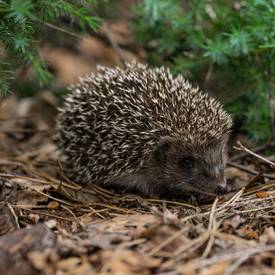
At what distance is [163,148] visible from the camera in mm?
5824

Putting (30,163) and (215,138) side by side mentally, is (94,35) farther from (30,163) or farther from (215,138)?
(215,138)

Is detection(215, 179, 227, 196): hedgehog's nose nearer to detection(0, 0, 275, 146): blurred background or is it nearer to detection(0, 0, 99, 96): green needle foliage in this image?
detection(0, 0, 275, 146): blurred background

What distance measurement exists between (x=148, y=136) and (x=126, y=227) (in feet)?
4.93

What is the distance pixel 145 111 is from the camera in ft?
18.8

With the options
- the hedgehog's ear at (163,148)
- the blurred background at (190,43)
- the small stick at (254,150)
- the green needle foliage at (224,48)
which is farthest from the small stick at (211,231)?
the green needle foliage at (224,48)

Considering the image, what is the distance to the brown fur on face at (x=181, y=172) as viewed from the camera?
18.6ft

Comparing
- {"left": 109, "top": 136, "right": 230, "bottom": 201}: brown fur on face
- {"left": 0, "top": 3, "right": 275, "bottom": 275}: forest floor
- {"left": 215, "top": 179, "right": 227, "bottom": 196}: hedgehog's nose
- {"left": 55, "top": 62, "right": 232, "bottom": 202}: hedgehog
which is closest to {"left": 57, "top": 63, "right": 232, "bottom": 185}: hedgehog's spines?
{"left": 55, "top": 62, "right": 232, "bottom": 202}: hedgehog

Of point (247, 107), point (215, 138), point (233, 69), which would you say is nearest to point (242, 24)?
point (233, 69)

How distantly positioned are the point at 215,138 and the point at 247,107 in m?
1.57

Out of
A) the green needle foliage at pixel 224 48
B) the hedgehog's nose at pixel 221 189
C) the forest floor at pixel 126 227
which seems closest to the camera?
the forest floor at pixel 126 227

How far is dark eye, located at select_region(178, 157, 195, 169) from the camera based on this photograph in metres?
5.83

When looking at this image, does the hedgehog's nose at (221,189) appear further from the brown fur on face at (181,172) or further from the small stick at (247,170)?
the small stick at (247,170)

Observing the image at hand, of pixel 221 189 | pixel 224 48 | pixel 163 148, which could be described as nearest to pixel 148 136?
pixel 163 148

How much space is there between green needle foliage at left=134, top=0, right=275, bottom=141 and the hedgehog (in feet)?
2.86
